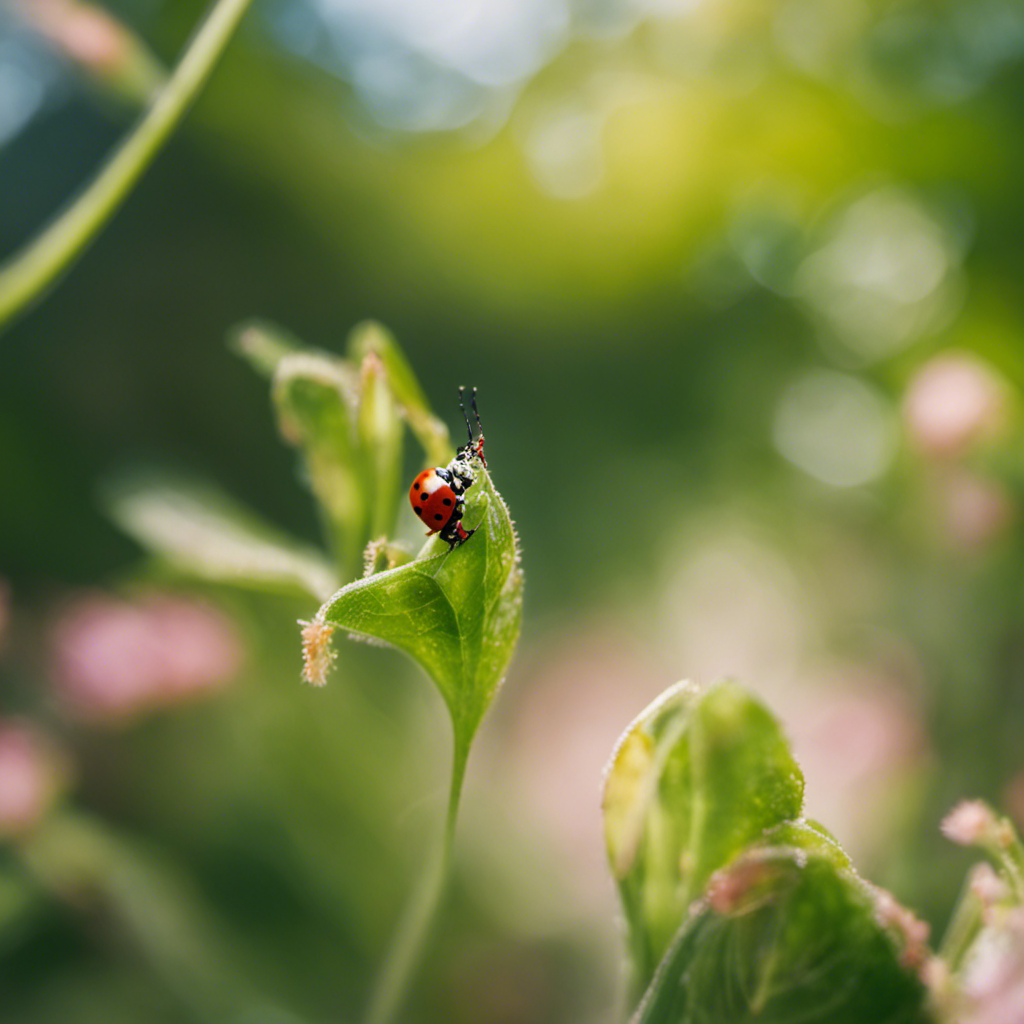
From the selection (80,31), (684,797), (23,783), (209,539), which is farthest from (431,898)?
(80,31)

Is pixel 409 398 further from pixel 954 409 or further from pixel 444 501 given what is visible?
pixel 954 409

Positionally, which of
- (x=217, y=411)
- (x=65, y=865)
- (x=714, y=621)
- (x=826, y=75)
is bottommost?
(x=65, y=865)

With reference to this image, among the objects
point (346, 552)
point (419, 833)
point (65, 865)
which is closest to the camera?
point (346, 552)

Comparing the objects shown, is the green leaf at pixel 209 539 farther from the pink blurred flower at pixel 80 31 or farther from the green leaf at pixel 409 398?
the pink blurred flower at pixel 80 31

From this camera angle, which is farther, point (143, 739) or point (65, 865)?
point (143, 739)

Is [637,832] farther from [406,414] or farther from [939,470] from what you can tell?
[939,470]

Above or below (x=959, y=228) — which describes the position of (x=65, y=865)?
below

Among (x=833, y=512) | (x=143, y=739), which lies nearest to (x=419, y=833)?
(x=143, y=739)
